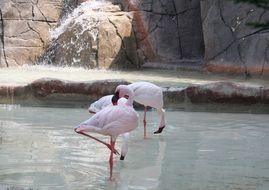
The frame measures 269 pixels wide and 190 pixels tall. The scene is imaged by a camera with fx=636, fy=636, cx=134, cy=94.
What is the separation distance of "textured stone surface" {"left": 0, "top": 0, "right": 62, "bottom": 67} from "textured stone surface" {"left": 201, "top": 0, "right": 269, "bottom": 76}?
3.76 metres

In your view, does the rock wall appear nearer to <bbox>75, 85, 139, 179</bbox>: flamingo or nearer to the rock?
the rock

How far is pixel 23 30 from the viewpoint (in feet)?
46.4

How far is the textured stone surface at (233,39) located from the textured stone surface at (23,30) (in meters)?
3.76

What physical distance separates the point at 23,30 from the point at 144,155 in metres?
9.62

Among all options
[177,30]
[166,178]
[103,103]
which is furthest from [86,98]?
[177,30]

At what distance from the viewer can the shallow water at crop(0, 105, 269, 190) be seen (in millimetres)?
4039

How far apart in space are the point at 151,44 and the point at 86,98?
600cm

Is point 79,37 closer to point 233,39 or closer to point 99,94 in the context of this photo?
point 233,39

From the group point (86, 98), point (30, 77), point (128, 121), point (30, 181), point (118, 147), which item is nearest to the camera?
point (30, 181)

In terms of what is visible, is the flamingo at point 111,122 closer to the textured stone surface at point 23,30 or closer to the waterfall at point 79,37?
the waterfall at point 79,37

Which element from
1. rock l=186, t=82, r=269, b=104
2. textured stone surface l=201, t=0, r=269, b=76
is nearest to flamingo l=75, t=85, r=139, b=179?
rock l=186, t=82, r=269, b=104

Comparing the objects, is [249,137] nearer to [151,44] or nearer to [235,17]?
[235,17]

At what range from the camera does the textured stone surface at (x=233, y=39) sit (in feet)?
39.8

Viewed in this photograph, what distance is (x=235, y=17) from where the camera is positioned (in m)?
12.6
